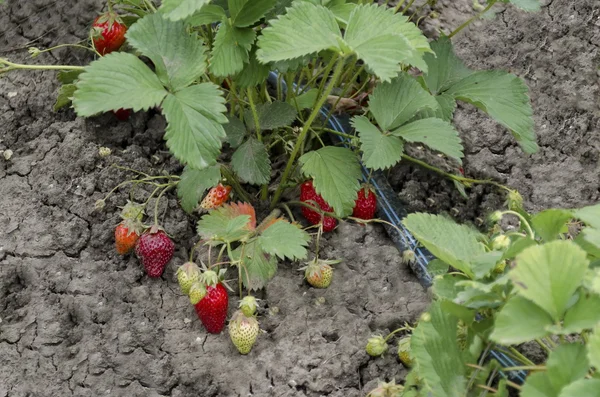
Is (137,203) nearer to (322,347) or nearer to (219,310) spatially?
(219,310)

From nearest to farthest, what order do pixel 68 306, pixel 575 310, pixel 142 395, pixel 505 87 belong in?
pixel 575 310, pixel 142 395, pixel 68 306, pixel 505 87

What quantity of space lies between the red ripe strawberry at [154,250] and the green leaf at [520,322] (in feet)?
2.99

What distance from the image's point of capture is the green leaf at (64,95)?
1938 millimetres

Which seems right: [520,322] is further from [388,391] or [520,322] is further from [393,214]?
[393,214]

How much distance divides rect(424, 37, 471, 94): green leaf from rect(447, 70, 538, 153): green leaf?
0.03m

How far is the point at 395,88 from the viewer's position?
174 cm

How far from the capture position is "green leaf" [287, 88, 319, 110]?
1896 mm

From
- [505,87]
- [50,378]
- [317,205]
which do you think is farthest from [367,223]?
[50,378]

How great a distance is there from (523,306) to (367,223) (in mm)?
860

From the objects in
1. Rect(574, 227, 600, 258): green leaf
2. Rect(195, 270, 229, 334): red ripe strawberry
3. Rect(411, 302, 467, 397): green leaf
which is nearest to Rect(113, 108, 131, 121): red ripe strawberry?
Rect(195, 270, 229, 334): red ripe strawberry

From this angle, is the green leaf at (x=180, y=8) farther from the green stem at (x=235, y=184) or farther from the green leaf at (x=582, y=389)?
the green leaf at (x=582, y=389)

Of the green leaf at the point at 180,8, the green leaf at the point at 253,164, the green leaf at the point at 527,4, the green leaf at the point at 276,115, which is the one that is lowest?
the green leaf at the point at 253,164

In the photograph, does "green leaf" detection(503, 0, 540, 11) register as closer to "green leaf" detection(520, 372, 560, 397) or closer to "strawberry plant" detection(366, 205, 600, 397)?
"strawberry plant" detection(366, 205, 600, 397)

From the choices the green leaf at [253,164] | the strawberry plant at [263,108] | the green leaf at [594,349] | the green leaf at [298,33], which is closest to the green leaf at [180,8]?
the strawberry plant at [263,108]
